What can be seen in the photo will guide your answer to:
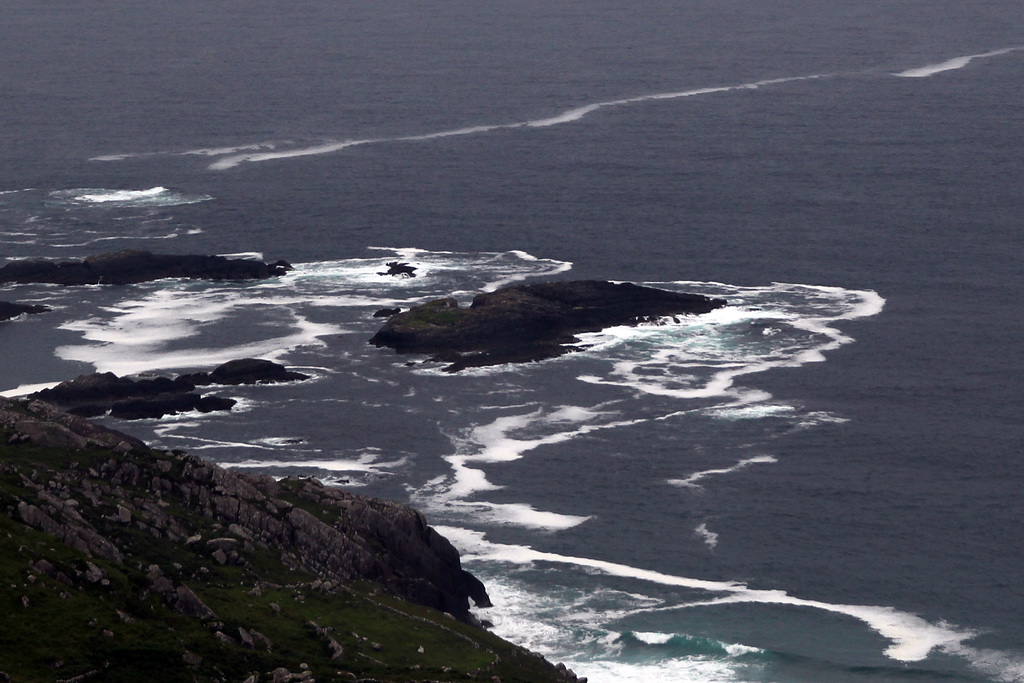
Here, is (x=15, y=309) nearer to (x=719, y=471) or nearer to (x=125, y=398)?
(x=125, y=398)

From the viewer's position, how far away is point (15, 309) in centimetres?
16462

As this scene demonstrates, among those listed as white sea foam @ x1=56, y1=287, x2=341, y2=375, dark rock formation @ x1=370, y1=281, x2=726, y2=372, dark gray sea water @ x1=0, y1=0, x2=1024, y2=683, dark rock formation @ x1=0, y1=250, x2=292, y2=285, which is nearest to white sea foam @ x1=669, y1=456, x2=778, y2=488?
dark gray sea water @ x1=0, y1=0, x2=1024, y2=683

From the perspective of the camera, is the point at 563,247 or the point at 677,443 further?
the point at 563,247

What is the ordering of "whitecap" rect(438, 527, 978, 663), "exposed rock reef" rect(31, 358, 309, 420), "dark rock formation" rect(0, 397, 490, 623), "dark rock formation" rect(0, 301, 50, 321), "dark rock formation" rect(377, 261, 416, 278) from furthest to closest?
"dark rock formation" rect(377, 261, 416, 278)
"dark rock formation" rect(0, 301, 50, 321)
"exposed rock reef" rect(31, 358, 309, 420)
"whitecap" rect(438, 527, 978, 663)
"dark rock formation" rect(0, 397, 490, 623)

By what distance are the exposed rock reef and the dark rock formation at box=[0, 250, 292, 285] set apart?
33.0 meters

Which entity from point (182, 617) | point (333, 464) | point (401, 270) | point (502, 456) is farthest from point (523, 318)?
point (182, 617)

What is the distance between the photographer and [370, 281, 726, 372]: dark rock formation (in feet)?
496

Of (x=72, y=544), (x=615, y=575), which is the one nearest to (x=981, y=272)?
(x=615, y=575)

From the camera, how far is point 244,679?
7050 cm

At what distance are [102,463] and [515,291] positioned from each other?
68.3 m

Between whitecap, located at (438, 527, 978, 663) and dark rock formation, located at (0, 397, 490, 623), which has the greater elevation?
dark rock formation, located at (0, 397, 490, 623)

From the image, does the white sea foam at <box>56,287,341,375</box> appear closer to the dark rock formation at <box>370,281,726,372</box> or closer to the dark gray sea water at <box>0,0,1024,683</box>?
the dark gray sea water at <box>0,0,1024,683</box>

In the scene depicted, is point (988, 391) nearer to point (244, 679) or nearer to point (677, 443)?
point (677, 443)

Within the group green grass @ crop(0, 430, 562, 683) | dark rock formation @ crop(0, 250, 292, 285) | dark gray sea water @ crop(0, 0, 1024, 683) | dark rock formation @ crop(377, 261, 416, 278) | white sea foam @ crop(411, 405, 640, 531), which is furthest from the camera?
dark rock formation @ crop(0, 250, 292, 285)
